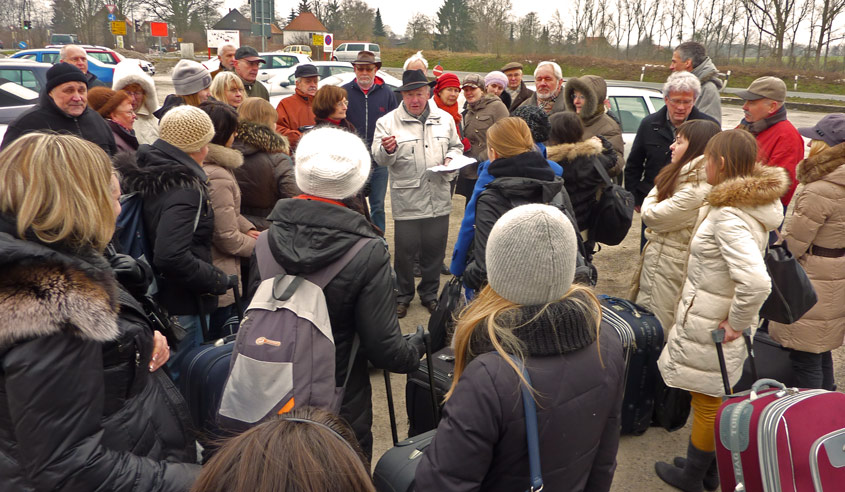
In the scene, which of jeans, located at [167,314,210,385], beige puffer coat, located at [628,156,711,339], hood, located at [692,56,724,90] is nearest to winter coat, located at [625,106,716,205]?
hood, located at [692,56,724,90]

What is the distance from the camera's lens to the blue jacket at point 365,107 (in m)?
6.45

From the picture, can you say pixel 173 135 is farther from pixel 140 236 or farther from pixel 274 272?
pixel 274 272

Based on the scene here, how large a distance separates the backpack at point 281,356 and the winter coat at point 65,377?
1.08 feet

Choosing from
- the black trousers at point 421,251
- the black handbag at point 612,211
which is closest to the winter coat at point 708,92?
the black handbag at point 612,211

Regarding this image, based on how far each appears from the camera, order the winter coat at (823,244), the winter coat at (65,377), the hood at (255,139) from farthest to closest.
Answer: the hood at (255,139) < the winter coat at (823,244) < the winter coat at (65,377)

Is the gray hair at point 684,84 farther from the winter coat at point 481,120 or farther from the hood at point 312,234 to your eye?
the hood at point 312,234

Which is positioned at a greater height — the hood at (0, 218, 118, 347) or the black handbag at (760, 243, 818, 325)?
the hood at (0, 218, 118, 347)

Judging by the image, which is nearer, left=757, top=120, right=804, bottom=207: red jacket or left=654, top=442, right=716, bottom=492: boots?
left=654, top=442, right=716, bottom=492: boots

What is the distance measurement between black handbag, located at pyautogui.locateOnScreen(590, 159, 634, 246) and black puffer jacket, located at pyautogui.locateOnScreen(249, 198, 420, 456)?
2.44m

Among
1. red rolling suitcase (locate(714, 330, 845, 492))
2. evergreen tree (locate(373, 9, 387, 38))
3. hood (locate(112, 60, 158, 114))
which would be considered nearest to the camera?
red rolling suitcase (locate(714, 330, 845, 492))

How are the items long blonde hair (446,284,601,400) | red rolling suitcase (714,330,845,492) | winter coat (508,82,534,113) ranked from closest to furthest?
long blonde hair (446,284,601,400), red rolling suitcase (714,330,845,492), winter coat (508,82,534,113)

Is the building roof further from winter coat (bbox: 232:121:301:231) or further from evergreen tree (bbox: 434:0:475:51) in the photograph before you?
winter coat (bbox: 232:121:301:231)

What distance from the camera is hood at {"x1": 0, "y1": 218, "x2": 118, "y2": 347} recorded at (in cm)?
146

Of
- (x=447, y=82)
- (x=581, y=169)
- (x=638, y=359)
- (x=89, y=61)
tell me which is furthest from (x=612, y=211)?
(x=89, y=61)
